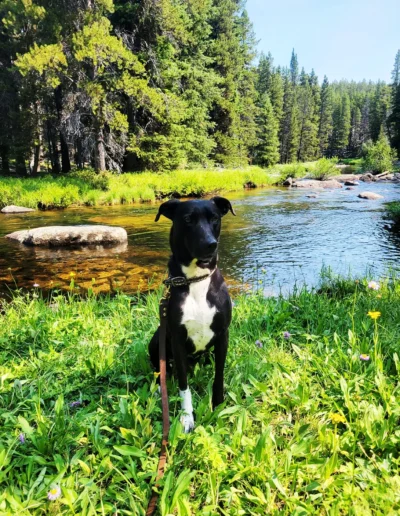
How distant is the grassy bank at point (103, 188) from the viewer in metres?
16.5

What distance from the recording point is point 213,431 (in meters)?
2.04

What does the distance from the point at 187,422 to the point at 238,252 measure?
24.6 ft

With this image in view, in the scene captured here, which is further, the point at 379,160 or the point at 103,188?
the point at 379,160

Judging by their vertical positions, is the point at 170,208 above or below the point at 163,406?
above

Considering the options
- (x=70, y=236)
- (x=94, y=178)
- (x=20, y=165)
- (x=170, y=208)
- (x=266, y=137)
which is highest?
(x=266, y=137)

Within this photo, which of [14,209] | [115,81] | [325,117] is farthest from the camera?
[325,117]

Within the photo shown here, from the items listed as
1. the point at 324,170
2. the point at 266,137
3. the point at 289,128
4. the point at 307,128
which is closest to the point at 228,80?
the point at 324,170

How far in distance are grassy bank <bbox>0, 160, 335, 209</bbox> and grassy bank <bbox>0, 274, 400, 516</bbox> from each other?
14696 mm

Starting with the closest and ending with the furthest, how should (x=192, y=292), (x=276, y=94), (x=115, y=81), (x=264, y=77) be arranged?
(x=192, y=292) → (x=115, y=81) → (x=276, y=94) → (x=264, y=77)

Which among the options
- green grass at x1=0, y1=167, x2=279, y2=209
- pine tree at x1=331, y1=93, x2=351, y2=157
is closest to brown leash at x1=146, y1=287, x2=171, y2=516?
green grass at x1=0, y1=167, x2=279, y2=209

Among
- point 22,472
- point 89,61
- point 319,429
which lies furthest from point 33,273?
point 89,61

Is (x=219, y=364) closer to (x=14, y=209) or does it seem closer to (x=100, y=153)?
(x=14, y=209)

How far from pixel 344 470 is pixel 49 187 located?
18.2 m

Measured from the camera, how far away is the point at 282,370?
270 cm
